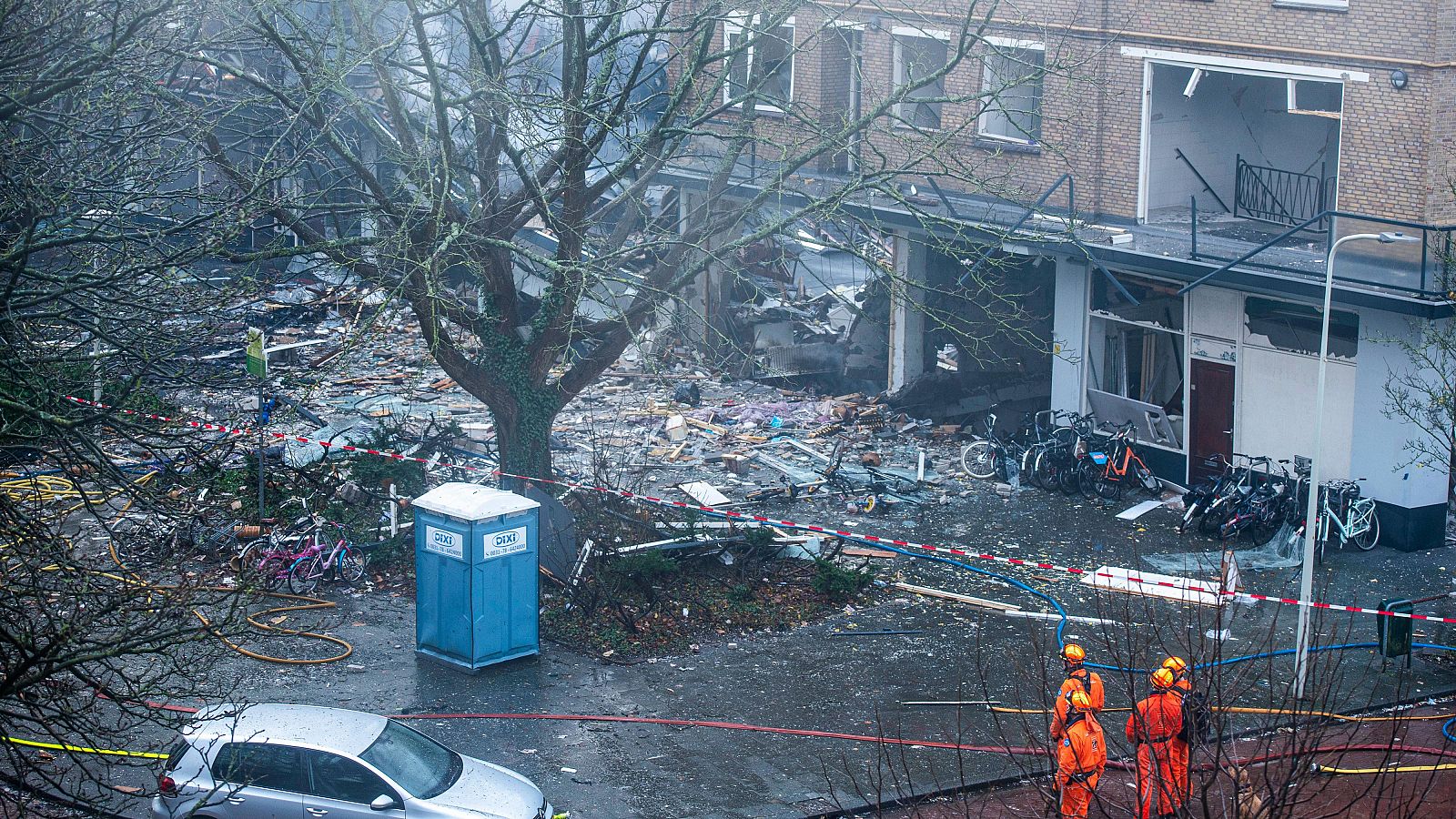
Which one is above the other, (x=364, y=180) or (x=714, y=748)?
(x=364, y=180)

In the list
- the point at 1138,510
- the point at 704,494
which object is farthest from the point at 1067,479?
the point at 704,494

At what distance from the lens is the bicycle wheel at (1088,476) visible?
2125cm

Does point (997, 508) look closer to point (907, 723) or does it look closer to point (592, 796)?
point (907, 723)

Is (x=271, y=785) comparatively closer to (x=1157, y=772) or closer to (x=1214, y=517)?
(x=1157, y=772)

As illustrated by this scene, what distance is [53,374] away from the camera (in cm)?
999

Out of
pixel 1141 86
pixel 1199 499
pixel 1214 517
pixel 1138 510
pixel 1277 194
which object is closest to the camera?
pixel 1214 517

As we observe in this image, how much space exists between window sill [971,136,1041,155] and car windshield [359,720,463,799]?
→ 16.9m

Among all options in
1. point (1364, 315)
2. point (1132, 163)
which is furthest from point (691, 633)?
point (1132, 163)

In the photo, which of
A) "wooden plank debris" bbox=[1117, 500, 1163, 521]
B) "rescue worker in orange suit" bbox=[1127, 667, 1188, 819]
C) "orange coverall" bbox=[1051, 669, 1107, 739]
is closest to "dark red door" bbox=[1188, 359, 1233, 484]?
"wooden plank debris" bbox=[1117, 500, 1163, 521]

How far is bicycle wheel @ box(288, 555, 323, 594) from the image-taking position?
1570 centimetres

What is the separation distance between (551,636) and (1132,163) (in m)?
13.6

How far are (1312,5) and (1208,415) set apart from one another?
20.6ft

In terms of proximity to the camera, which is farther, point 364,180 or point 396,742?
point 364,180

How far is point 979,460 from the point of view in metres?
22.9
